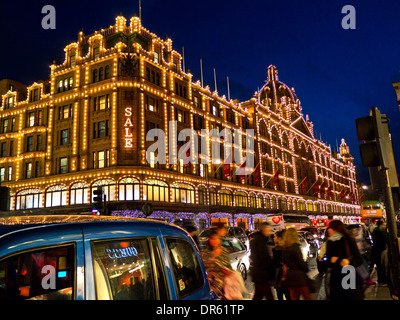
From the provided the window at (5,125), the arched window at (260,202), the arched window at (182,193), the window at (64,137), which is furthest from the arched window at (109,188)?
the arched window at (260,202)

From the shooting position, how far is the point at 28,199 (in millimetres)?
38938

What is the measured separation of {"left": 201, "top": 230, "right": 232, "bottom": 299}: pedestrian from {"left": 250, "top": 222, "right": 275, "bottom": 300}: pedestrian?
61cm

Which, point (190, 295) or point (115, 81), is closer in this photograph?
point (190, 295)

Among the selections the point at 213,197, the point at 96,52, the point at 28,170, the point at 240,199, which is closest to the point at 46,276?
the point at 96,52

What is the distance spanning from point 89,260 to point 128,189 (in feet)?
104

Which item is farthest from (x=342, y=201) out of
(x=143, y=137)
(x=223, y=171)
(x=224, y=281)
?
(x=224, y=281)

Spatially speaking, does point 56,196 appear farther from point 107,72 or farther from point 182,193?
point 107,72

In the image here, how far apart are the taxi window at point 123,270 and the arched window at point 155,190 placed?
3091cm

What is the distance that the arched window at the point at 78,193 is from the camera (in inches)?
1383

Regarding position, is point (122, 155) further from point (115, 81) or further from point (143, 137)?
point (115, 81)

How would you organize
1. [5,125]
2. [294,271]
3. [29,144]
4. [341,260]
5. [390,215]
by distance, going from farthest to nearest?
[5,125] → [29,144] → [294,271] → [341,260] → [390,215]

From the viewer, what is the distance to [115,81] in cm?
3584

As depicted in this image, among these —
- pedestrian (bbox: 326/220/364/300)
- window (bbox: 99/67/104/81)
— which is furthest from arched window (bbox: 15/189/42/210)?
pedestrian (bbox: 326/220/364/300)
